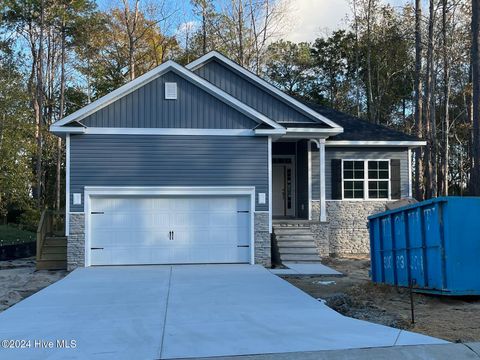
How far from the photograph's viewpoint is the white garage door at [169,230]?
15.2 meters

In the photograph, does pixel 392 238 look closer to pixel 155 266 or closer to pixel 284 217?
pixel 155 266

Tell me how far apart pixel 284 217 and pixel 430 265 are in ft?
35.9

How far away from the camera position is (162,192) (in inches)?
599

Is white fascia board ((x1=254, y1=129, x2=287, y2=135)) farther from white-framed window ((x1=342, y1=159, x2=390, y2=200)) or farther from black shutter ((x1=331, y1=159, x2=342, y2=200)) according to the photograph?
white-framed window ((x1=342, y1=159, x2=390, y2=200))

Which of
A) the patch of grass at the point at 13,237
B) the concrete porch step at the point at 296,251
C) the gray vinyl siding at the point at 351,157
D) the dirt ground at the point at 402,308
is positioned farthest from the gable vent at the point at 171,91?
the patch of grass at the point at 13,237

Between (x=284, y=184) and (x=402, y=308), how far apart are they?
12073mm

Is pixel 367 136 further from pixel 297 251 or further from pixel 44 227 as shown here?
pixel 44 227

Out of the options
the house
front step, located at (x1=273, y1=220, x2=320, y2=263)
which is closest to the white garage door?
the house

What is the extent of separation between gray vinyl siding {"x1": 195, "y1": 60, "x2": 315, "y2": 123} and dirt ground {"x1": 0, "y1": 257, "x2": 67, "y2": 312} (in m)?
8.07

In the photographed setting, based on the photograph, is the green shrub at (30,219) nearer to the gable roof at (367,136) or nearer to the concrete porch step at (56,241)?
the concrete porch step at (56,241)

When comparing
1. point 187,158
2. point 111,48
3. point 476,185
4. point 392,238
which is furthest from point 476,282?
point 111,48

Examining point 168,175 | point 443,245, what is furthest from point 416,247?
point 168,175

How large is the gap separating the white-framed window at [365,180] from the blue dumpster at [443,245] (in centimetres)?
907

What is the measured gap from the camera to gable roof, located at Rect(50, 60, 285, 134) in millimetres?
14766
